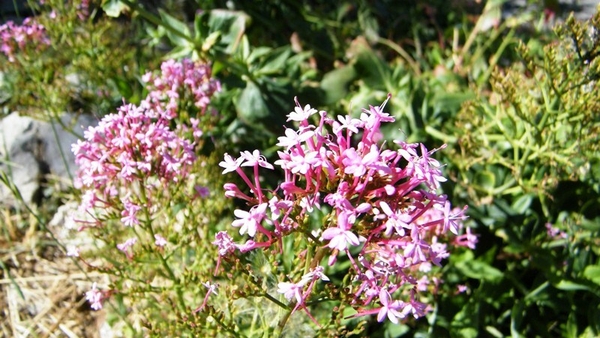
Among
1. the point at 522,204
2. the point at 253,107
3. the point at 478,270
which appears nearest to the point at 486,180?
the point at 522,204

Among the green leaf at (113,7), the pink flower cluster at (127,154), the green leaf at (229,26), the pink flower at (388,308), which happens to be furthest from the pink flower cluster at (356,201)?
Answer: the green leaf at (229,26)

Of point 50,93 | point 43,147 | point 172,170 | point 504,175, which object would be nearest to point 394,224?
point 172,170

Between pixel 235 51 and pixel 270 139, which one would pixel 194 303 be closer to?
pixel 270 139

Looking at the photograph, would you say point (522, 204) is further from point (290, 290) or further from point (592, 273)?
point (290, 290)

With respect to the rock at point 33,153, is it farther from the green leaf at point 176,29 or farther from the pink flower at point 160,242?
the pink flower at point 160,242

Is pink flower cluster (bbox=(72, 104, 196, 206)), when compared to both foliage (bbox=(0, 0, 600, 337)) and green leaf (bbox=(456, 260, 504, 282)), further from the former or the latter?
green leaf (bbox=(456, 260, 504, 282))

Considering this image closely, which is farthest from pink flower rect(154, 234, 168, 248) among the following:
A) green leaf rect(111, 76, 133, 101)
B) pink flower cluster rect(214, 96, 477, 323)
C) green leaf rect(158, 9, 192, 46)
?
green leaf rect(158, 9, 192, 46)
